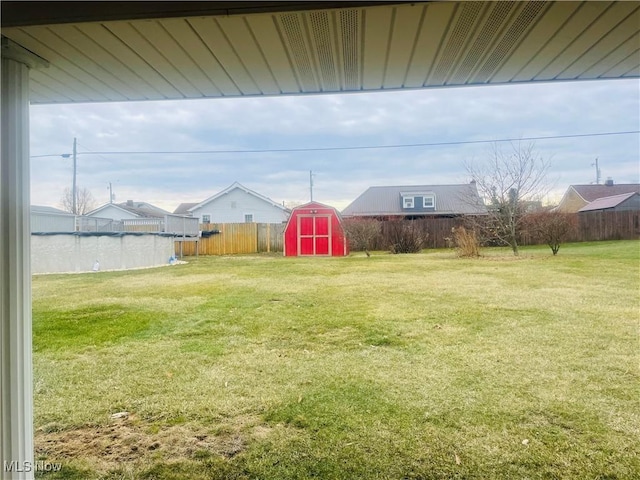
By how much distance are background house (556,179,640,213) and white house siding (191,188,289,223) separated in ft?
4.91

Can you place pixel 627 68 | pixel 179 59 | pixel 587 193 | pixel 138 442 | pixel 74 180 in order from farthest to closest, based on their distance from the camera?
pixel 587 193
pixel 74 180
pixel 138 442
pixel 627 68
pixel 179 59

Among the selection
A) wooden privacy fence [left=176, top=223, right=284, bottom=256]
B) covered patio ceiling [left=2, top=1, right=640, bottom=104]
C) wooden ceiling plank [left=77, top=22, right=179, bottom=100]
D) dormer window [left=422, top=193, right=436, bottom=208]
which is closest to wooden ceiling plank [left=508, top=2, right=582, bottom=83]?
covered patio ceiling [left=2, top=1, right=640, bottom=104]

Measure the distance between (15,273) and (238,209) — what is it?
1212mm

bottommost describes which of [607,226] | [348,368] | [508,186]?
[348,368]

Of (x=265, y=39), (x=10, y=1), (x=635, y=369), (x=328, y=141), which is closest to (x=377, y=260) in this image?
(x=328, y=141)

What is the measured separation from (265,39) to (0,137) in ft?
2.11

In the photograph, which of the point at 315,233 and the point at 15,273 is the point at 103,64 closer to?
the point at 15,273

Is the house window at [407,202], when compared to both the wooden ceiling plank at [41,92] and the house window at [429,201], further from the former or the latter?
the wooden ceiling plank at [41,92]

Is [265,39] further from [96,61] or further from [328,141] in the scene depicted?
[328,141]

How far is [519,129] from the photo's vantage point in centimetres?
167

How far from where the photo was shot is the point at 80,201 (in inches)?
60.8

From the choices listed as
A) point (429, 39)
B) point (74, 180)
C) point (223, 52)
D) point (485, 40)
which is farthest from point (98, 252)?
point (485, 40)

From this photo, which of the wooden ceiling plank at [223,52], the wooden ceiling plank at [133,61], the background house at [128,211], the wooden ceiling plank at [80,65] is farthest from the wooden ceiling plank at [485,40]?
the background house at [128,211]

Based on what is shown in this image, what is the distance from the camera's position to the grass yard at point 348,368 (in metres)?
1.01
